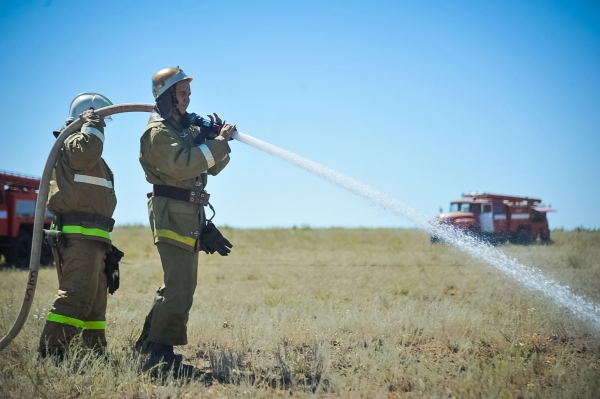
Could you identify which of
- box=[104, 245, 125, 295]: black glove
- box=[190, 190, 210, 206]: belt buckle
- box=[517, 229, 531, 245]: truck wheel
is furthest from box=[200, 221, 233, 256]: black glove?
box=[517, 229, 531, 245]: truck wheel

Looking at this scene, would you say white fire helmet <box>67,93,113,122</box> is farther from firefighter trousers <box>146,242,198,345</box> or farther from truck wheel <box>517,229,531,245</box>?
truck wheel <box>517,229,531,245</box>

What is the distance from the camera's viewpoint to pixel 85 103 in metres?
5.73

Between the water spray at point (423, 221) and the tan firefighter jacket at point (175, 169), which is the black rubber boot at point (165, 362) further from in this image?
the water spray at point (423, 221)

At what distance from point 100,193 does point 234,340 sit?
2.08 metres

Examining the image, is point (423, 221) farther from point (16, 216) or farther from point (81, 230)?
point (16, 216)

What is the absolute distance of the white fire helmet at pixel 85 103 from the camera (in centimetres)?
568

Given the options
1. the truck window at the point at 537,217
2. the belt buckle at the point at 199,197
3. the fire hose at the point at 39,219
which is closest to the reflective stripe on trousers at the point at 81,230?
the fire hose at the point at 39,219

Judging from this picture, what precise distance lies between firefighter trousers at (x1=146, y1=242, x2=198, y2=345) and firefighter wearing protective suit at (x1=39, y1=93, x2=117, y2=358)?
626mm

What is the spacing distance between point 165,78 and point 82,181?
1181mm

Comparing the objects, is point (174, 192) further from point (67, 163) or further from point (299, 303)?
point (299, 303)

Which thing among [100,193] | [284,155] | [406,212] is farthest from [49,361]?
[406,212]

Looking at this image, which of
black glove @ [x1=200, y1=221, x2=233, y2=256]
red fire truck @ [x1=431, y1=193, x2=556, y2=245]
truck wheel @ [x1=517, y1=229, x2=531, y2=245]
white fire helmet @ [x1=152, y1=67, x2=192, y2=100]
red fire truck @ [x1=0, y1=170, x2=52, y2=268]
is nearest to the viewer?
white fire helmet @ [x1=152, y1=67, x2=192, y2=100]

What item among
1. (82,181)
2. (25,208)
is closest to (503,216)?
(25,208)

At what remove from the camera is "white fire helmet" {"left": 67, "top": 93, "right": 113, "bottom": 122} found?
5680mm
